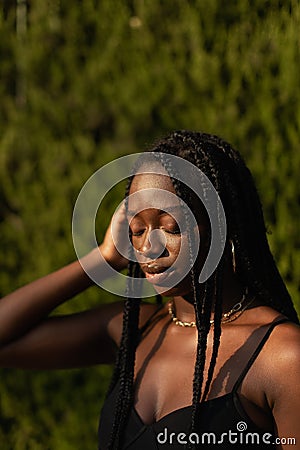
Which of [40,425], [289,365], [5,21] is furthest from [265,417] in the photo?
[5,21]

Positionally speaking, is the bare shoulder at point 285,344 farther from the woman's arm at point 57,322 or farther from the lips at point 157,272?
the woman's arm at point 57,322

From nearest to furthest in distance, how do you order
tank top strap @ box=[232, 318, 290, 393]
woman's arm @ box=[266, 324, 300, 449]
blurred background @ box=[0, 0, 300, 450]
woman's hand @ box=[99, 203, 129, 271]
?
1. woman's arm @ box=[266, 324, 300, 449]
2. tank top strap @ box=[232, 318, 290, 393]
3. woman's hand @ box=[99, 203, 129, 271]
4. blurred background @ box=[0, 0, 300, 450]

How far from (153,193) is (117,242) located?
47 centimetres

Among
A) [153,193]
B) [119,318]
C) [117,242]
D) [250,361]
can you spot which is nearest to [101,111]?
[117,242]

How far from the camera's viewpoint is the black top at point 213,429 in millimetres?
2451

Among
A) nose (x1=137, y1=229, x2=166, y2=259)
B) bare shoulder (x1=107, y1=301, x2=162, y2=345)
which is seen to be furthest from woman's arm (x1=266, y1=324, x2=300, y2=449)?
bare shoulder (x1=107, y1=301, x2=162, y2=345)

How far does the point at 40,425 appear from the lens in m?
4.36

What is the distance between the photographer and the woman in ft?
8.05

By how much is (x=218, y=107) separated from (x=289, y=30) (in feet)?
1.56

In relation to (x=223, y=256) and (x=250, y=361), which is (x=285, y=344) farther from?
(x=223, y=256)

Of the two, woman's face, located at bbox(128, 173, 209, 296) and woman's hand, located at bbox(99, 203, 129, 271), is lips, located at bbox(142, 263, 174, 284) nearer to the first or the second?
woman's face, located at bbox(128, 173, 209, 296)

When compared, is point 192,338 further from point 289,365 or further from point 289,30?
point 289,30

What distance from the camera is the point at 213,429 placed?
98.1 inches

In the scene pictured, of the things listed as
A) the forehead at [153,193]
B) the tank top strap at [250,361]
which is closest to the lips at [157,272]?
the forehead at [153,193]
